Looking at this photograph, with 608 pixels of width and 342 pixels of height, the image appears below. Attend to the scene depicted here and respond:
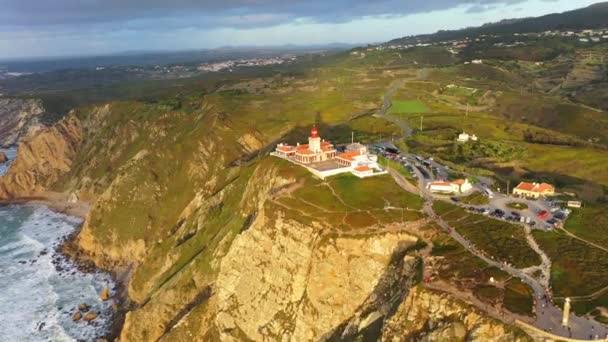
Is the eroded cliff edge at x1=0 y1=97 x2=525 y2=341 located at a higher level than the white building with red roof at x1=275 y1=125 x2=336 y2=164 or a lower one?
lower

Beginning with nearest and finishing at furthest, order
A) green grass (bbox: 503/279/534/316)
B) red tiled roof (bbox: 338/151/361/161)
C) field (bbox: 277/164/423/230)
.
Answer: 1. green grass (bbox: 503/279/534/316)
2. field (bbox: 277/164/423/230)
3. red tiled roof (bbox: 338/151/361/161)

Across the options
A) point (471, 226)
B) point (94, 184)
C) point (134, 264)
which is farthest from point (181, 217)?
point (471, 226)

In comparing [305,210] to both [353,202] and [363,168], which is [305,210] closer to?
[353,202]

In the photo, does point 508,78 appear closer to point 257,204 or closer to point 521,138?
point 521,138

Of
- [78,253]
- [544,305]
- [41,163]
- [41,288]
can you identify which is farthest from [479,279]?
[41,163]

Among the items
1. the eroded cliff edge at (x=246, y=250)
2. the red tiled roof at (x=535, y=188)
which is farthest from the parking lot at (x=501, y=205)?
the eroded cliff edge at (x=246, y=250)

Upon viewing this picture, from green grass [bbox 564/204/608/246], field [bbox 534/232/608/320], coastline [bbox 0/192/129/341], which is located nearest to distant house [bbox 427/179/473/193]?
green grass [bbox 564/204/608/246]

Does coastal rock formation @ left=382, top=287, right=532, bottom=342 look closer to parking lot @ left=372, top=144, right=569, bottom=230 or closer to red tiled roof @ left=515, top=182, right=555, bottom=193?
parking lot @ left=372, top=144, right=569, bottom=230
